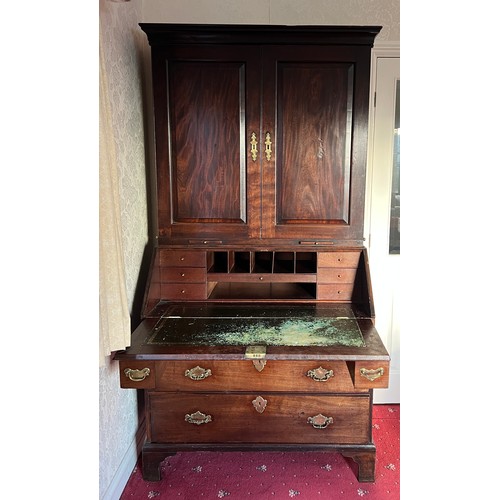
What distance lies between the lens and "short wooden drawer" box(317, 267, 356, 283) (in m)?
1.88

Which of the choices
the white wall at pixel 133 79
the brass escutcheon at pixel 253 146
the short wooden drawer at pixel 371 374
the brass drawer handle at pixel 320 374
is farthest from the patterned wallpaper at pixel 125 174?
the short wooden drawer at pixel 371 374

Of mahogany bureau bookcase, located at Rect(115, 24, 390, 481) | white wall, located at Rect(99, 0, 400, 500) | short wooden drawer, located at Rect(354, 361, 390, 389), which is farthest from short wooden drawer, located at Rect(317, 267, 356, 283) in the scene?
white wall, located at Rect(99, 0, 400, 500)

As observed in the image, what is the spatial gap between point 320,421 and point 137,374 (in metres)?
0.78

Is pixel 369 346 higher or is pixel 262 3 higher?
pixel 262 3

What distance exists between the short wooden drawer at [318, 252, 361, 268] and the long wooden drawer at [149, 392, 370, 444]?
0.59m

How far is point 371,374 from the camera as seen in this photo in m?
1.48

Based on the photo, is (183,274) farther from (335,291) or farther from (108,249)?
(335,291)

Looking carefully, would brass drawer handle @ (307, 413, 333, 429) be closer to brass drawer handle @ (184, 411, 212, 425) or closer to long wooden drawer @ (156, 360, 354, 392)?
long wooden drawer @ (156, 360, 354, 392)

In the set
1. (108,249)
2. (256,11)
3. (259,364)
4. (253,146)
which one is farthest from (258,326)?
(256,11)

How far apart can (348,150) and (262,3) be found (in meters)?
0.95
